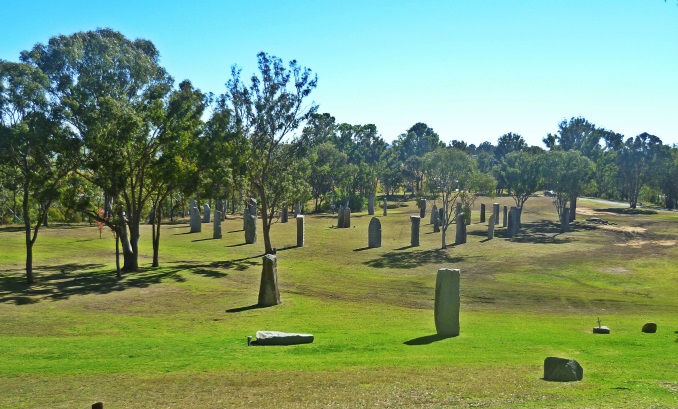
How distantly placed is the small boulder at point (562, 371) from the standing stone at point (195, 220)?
47480 mm

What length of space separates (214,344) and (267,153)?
28.9 meters

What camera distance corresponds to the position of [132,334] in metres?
21.3

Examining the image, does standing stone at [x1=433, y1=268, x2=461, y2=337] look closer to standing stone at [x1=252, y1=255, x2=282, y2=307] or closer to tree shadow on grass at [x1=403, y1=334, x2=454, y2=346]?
tree shadow on grass at [x1=403, y1=334, x2=454, y2=346]

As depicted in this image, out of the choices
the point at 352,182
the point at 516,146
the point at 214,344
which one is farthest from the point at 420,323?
the point at 516,146

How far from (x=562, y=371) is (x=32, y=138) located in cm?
2576

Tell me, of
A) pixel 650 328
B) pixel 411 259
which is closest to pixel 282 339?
pixel 650 328

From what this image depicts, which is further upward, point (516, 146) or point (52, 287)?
point (516, 146)

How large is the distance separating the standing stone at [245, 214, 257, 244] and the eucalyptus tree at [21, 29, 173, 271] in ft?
56.7

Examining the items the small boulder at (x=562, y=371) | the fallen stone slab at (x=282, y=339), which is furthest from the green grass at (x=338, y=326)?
the fallen stone slab at (x=282, y=339)

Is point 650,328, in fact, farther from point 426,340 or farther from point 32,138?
point 32,138

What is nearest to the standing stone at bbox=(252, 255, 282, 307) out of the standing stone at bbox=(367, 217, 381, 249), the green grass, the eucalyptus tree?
the green grass

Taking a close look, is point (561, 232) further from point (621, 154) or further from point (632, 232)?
point (621, 154)

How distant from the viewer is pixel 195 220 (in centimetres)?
5828

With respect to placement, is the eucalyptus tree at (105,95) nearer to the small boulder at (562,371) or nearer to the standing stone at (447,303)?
the standing stone at (447,303)
